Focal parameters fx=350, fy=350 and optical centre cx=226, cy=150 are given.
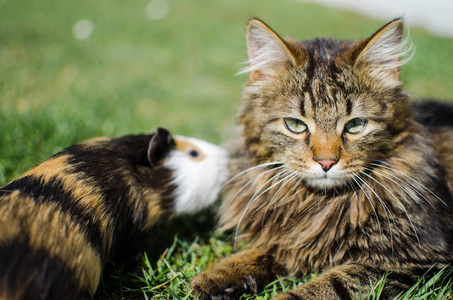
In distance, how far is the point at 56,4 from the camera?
30.8ft

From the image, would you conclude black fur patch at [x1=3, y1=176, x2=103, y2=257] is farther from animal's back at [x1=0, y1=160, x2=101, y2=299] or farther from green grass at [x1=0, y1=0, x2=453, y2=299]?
green grass at [x1=0, y1=0, x2=453, y2=299]

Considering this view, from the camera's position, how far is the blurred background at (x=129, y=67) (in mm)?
3289

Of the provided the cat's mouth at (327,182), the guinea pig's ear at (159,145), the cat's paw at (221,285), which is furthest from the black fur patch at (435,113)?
the guinea pig's ear at (159,145)

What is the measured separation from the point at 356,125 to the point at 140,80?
13.0 ft

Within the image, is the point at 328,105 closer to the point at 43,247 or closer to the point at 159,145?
the point at 159,145

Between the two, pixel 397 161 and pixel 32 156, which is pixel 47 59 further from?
pixel 397 161

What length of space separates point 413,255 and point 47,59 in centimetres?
544

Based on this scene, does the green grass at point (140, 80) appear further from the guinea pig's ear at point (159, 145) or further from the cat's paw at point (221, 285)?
the guinea pig's ear at point (159, 145)

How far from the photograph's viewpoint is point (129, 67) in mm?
5809

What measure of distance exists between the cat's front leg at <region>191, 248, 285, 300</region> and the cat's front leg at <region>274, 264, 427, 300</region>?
0.26 m

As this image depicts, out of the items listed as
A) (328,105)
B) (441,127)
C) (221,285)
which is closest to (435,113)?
(441,127)

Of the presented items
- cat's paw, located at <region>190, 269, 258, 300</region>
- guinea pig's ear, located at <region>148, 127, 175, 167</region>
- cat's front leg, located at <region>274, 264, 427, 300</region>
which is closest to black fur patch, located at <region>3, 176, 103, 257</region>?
cat's paw, located at <region>190, 269, 258, 300</region>

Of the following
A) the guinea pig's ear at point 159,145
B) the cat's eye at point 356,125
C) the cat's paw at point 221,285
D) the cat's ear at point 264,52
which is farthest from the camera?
the guinea pig's ear at point 159,145

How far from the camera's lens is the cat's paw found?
173 centimetres
